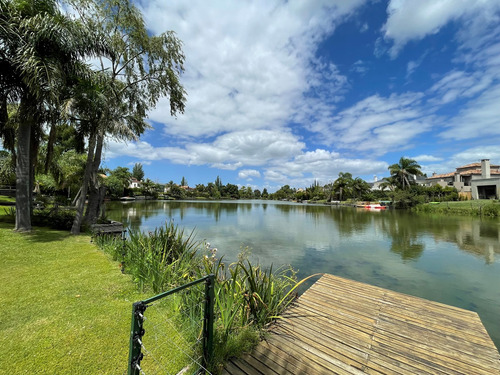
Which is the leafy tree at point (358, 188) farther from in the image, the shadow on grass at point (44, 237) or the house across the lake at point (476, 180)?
the shadow on grass at point (44, 237)

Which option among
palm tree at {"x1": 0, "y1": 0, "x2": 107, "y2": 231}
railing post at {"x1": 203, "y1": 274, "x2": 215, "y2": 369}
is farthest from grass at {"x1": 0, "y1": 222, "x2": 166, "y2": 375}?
palm tree at {"x1": 0, "y1": 0, "x2": 107, "y2": 231}

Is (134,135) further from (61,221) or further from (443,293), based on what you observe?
(443,293)

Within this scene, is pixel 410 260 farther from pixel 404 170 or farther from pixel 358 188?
pixel 358 188

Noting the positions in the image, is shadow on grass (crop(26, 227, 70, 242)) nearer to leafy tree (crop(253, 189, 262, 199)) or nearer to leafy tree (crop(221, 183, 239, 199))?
leafy tree (crop(221, 183, 239, 199))

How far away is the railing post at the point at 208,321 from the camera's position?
2012 millimetres

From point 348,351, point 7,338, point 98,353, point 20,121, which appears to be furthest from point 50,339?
point 20,121

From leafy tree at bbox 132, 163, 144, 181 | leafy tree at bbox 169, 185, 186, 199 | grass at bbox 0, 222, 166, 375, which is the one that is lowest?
grass at bbox 0, 222, 166, 375

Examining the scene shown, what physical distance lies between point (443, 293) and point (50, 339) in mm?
7892

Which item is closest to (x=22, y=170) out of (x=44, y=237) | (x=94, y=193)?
(x=44, y=237)

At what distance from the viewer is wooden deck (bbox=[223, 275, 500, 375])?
7.63 feet

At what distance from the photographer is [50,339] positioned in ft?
7.91

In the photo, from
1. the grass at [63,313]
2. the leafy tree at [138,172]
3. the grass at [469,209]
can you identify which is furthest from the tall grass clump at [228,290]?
the leafy tree at [138,172]

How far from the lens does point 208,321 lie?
2059mm

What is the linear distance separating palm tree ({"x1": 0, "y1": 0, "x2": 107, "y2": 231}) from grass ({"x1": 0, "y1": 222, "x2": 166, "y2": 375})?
4129 millimetres
